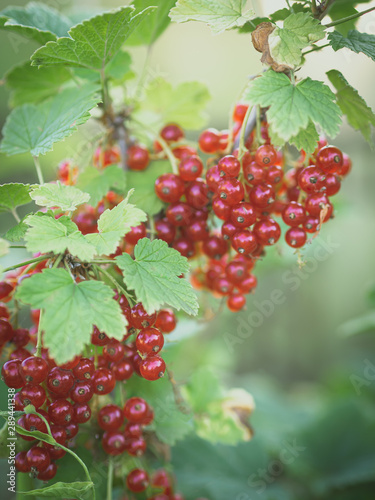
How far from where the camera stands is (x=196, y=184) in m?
0.68

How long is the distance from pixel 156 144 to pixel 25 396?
48 cm

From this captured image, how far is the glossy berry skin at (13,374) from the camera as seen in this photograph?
1.88 feet

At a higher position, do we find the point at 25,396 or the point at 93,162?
the point at 93,162

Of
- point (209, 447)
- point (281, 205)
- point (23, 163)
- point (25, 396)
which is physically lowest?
point (209, 447)

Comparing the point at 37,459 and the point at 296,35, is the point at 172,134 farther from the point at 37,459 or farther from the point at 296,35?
the point at 37,459

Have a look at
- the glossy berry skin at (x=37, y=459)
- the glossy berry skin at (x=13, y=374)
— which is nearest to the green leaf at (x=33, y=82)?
the glossy berry skin at (x=13, y=374)

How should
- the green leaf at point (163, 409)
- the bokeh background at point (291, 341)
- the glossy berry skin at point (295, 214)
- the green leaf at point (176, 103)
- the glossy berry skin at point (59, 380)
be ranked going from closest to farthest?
1. the glossy berry skin at point (59, 380)
2. the glossy berry skin at point (295, 214)
3. the green leaf at point (163, 409)
4. the green leaf at point (176, 103)
5. the bokeh background at point (291, 341)

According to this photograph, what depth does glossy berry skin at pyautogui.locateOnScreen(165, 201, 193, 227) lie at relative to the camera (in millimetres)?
676

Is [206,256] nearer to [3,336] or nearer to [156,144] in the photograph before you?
[156,144]

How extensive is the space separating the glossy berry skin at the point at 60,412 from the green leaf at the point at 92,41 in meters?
0.45

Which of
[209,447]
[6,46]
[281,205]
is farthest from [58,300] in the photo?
[6,46]

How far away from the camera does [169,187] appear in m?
0.67

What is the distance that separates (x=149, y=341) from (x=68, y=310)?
4.7 inches

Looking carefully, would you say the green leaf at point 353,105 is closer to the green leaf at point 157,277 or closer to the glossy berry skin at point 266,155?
the glossy berry skin at point 266,155
